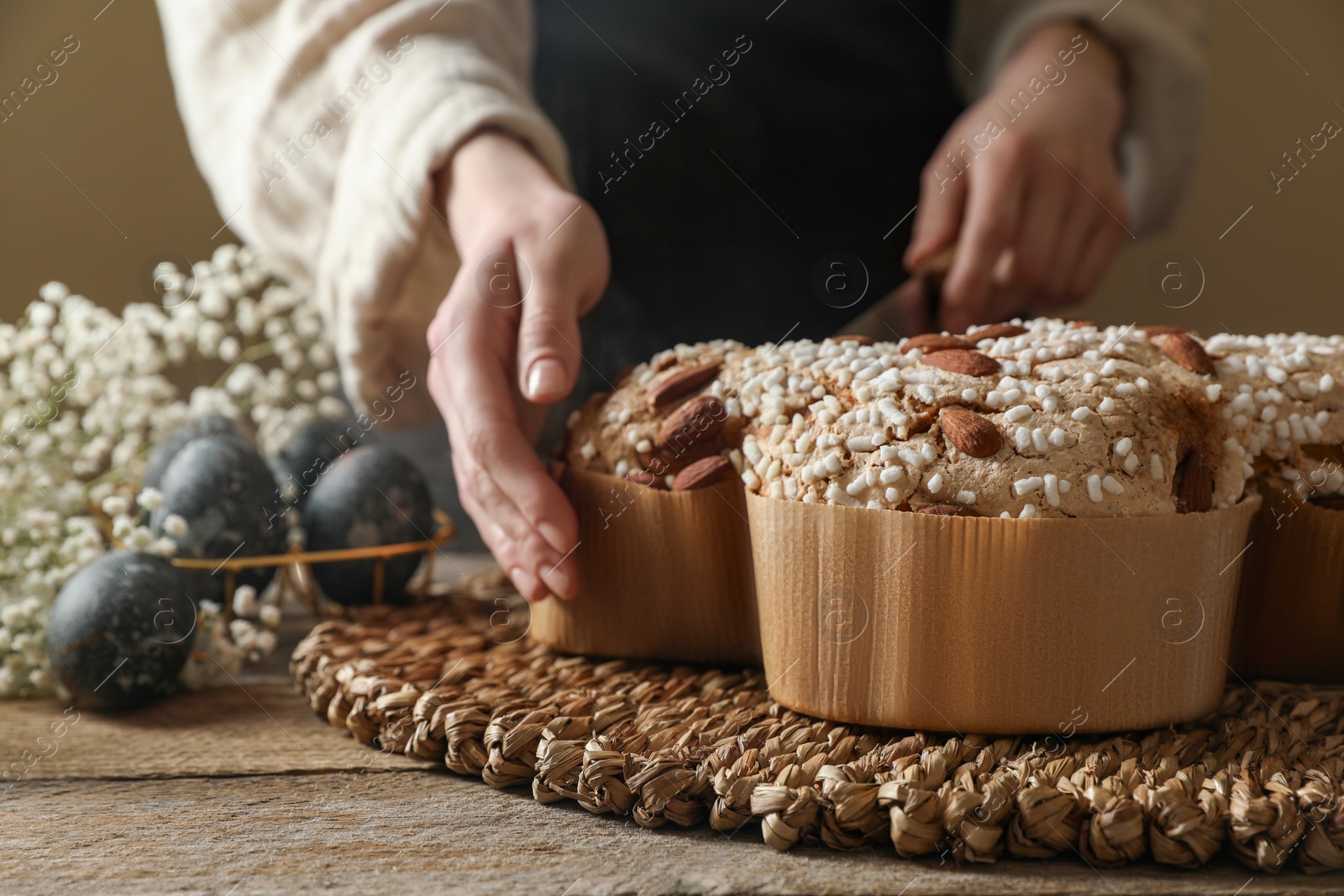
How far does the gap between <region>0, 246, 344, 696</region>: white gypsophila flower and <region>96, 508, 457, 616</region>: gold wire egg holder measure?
4 cm

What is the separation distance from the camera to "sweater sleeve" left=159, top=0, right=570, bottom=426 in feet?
2.97

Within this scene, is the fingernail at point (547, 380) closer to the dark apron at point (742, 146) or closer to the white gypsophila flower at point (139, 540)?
the white gypsophila flower at point (139, 540)

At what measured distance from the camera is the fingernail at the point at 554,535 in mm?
722

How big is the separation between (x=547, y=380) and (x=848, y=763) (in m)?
0.33

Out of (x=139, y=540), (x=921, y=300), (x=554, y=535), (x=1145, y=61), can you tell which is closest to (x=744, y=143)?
(x=921, y=300)

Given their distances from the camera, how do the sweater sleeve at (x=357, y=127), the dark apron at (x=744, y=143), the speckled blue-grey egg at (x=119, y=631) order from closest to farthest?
the speckled blue-grey egg at (x=119, y=631)
the sweater sleeve at (x=357, y=127)
the dark apron at (x=744, y=143)

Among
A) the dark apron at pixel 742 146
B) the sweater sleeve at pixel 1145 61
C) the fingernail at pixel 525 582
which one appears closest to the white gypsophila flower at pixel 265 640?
the fingernail at pixel 525 582

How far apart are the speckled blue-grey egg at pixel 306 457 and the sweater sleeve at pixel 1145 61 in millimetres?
846

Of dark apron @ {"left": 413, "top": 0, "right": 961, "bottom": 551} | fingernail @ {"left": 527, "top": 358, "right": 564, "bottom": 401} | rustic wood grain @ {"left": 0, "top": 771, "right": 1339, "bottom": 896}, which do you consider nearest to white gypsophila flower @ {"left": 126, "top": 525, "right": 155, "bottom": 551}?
rustic wood grain @ {"left": 0, "top": 771, "right": 1339, "bottom": 896}

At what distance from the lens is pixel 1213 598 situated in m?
0.60

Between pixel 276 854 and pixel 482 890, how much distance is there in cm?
12

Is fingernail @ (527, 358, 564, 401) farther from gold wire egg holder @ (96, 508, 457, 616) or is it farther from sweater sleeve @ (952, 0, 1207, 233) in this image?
sweater sleeve @ (952, 0, 1207, 233)

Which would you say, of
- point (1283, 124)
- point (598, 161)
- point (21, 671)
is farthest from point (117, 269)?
point (1283, 124)

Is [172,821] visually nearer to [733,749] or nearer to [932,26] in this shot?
[733,749]
